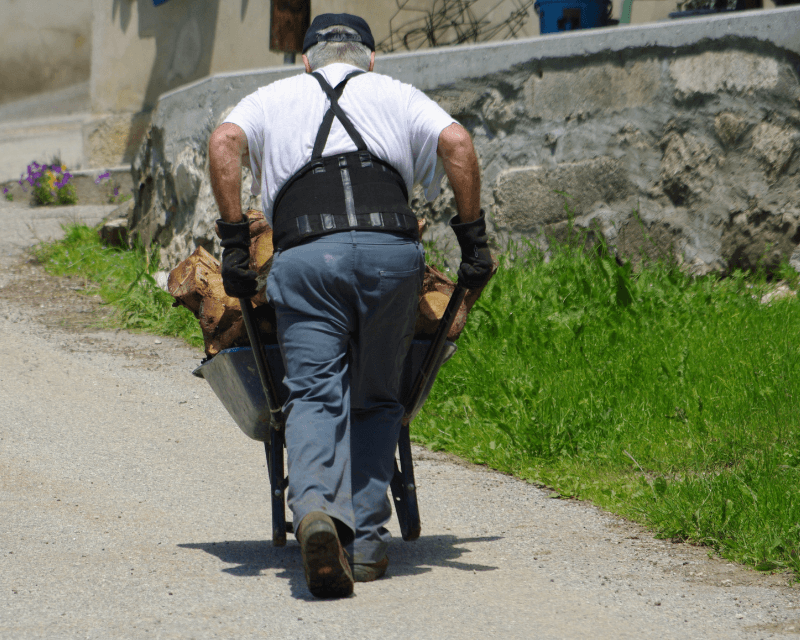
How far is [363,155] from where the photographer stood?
299 cm

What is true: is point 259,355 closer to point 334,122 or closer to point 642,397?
point 334,122

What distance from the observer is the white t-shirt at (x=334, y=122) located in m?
2.99

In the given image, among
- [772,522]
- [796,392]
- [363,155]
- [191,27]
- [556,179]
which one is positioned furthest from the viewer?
[191,27]

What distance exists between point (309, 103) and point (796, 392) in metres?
2.69

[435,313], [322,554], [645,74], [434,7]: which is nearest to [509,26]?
[434,7]

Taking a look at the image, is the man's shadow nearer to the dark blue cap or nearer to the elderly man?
the elderly man

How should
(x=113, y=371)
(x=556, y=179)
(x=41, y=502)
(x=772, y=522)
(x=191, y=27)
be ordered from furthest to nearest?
(x=191, y=27)
(x=556, y=179)
(x=113, y=371)
(x=41, y=502)
(x=772, y=522)

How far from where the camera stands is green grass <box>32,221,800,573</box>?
351cm

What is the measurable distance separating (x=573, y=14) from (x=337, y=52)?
4542 mm

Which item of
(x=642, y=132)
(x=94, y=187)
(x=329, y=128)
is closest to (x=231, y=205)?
(x=329, y=128)

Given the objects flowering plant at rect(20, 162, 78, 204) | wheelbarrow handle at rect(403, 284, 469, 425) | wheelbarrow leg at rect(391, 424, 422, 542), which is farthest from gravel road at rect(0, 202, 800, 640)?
flowering plant at rect(20, 162, 78, 204)

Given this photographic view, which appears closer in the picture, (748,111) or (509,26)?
(748,111)

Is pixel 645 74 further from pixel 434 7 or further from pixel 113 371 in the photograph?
pixel 434 7

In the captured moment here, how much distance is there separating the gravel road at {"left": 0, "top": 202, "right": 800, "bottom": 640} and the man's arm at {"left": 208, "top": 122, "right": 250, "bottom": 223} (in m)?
1.15
